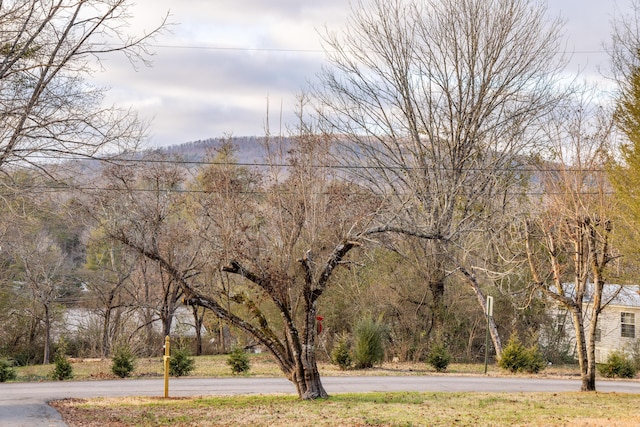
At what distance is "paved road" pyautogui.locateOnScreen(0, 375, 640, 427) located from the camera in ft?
56.8

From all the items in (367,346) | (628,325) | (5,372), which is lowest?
(5,372)

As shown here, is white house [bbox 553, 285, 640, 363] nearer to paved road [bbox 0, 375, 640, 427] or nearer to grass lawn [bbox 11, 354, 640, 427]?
paved road [bbox 0, 375, 640, 427]

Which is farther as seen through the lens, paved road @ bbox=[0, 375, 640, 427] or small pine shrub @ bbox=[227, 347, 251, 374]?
small pine shrub @ bbox=[227, 347, 251, 374]

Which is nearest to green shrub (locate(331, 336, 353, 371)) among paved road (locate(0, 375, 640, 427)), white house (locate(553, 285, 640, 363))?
paved road (locate(0, 375, 640, 427))

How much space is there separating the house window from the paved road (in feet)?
55.1

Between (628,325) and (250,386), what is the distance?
26105mm

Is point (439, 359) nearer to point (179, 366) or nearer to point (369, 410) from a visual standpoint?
point (179, 366)

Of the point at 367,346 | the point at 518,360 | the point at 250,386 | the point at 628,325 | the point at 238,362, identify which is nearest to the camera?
the point at 250,386

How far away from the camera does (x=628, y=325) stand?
37.9 meters

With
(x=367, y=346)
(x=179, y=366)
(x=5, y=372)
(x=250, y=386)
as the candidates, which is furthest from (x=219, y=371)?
(x=5, y=372)

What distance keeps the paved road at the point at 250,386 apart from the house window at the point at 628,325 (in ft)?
55.1

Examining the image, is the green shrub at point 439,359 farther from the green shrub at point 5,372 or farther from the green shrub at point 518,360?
the green shrub at point 5,372

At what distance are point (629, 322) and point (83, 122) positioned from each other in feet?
114

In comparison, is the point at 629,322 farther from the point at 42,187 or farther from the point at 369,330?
the point at 42,187
